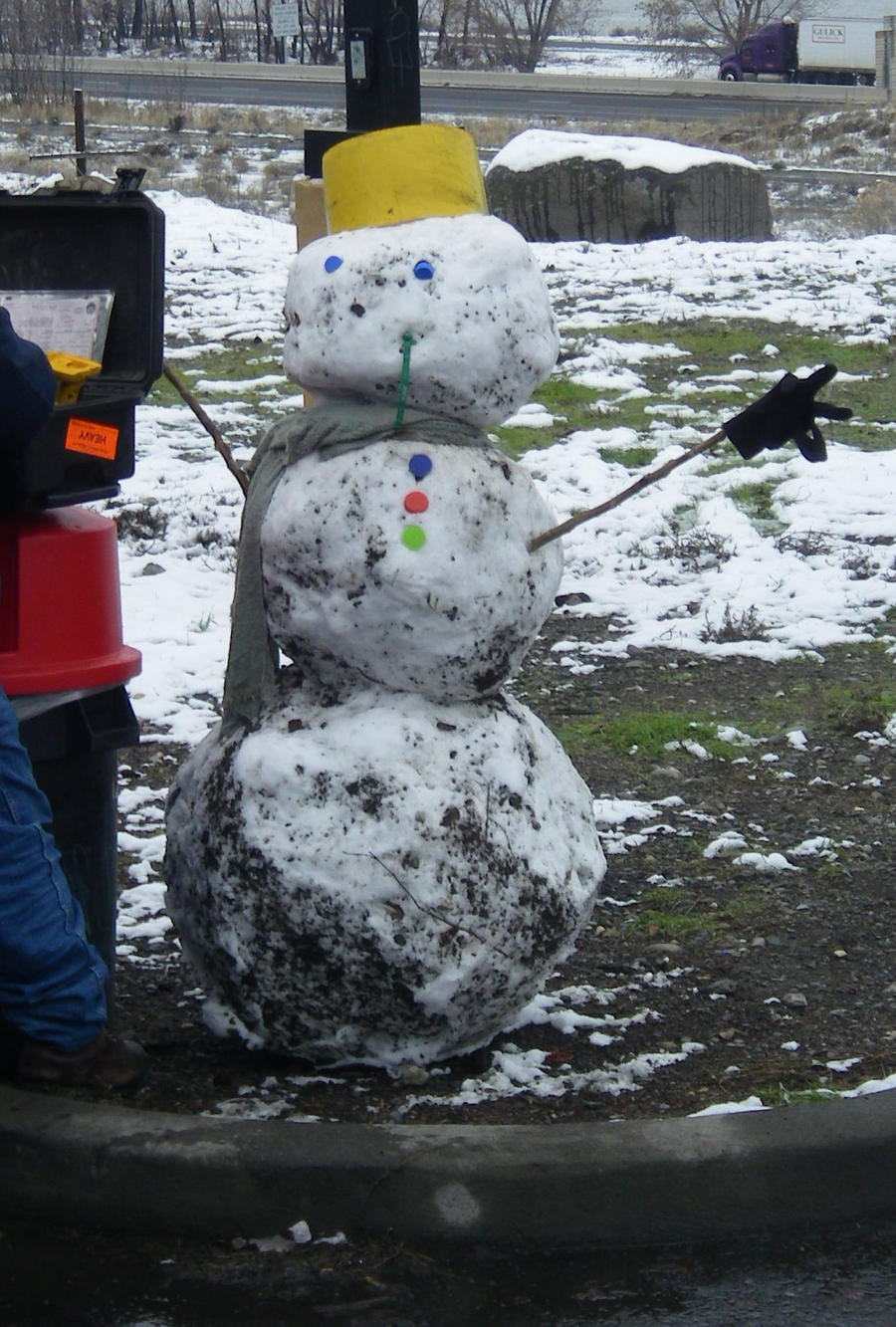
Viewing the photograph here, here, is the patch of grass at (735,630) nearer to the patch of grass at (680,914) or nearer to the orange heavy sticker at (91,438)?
the patch of grass at (680,914)

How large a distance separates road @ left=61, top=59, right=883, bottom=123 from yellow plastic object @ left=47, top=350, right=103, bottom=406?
101 ft

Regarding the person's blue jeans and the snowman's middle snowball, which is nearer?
the person's blue jeans

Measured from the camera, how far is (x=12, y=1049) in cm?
322

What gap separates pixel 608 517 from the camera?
25.0 ft

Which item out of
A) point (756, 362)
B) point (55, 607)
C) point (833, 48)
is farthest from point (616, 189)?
point (833, 48)

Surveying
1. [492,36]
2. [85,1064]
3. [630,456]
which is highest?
[492,36]

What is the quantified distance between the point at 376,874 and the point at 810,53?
48453 mm

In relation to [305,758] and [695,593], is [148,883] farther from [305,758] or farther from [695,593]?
[695,593]

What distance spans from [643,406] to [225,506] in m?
2.79

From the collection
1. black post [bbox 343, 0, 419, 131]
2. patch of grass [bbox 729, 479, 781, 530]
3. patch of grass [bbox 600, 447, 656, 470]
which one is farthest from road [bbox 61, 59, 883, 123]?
black post [bbox 343, 0, 419, 131]

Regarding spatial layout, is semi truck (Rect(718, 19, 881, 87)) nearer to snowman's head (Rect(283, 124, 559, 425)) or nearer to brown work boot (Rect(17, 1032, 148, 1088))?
snowman's head (Rect(283, 124, 559, 425))

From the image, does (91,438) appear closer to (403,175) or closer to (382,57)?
(403,175)

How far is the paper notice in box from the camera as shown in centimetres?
327

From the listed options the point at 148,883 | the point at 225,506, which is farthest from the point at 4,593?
the point at 225,506
